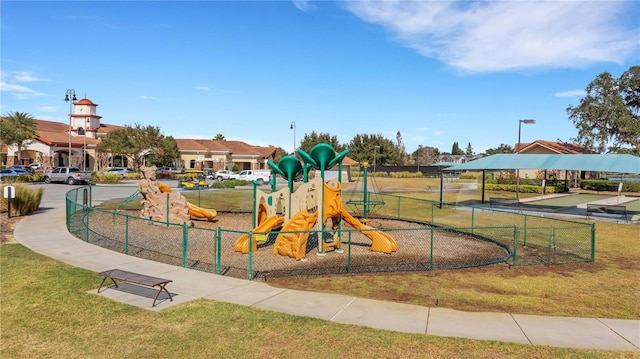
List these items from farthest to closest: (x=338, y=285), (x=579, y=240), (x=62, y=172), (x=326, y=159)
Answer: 1. (x=62, y=172)
2. (x=579, y=240)
3. (x=326, y=159)
4. (x=338, y=285)

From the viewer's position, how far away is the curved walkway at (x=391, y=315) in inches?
287

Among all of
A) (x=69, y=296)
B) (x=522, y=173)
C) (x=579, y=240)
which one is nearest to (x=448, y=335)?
(x=69, y=296)

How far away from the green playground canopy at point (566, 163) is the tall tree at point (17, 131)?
189 ft

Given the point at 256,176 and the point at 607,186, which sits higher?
the point at 256,176

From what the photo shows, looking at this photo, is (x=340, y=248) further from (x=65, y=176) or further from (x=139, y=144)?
(x=139, y=144)

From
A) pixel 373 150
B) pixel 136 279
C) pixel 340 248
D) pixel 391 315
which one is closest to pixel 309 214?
pixel 340 248

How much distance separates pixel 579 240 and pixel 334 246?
1119 centimetres

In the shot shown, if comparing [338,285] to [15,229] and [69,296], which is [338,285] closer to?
[69,296]

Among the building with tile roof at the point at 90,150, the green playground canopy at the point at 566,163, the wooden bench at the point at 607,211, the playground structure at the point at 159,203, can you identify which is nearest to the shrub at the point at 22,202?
the playground structure at the point at 159,203

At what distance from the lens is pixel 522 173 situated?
2434 inches

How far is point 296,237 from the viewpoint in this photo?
12.9 m

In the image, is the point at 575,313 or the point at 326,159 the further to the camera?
the point at 326,159

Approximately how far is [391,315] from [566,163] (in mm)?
26801

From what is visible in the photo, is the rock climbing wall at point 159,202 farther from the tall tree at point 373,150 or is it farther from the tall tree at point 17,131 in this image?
the tall tree at point 373,150
